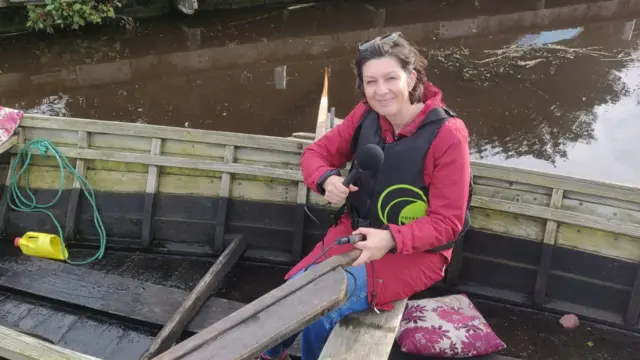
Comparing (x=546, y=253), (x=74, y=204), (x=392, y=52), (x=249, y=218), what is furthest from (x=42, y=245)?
(x=546, y=253)

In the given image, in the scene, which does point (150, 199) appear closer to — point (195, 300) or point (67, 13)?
point (195, 300)

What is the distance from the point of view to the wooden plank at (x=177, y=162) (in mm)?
4504

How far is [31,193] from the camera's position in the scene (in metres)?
5.03

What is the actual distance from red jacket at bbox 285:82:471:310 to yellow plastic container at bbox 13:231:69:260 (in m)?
2.87

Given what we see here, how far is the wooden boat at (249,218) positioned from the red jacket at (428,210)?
1.32 m

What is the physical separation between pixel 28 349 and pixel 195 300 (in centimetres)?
123

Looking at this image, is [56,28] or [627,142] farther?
[56,28]

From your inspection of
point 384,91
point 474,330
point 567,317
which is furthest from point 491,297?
point 384,91

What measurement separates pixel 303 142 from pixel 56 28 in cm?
1103

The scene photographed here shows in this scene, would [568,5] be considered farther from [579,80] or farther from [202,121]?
[202,121]

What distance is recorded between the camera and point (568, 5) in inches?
600

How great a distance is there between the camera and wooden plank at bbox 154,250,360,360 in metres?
2.22

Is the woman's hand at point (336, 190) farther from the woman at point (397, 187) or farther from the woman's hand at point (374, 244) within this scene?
the woman's hand at point (374, 244)

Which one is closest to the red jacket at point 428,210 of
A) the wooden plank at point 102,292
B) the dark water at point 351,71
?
the wooden plank at point 102,292
